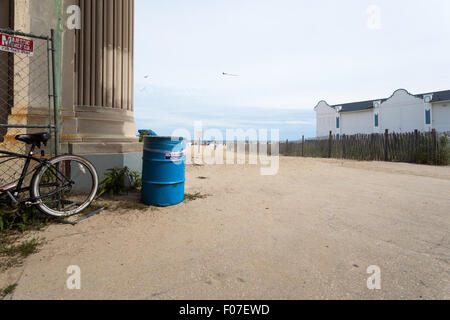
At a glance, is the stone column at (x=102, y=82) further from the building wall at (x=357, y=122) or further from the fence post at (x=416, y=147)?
the building wall at (x=357, y=122)

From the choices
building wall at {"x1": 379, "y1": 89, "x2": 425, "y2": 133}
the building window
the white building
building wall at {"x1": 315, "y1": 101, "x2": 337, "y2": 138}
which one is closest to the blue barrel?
the white building

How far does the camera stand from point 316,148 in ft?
56.6

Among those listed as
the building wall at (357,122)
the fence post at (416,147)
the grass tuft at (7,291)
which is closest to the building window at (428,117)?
the building wall at (357,122)

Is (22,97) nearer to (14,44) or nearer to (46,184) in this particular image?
(14,44)

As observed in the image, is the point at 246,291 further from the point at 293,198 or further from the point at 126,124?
the point at 126,124

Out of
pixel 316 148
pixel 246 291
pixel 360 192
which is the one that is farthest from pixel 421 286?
pixel 316 148

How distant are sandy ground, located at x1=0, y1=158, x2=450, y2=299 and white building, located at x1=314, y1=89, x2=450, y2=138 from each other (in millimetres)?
24148

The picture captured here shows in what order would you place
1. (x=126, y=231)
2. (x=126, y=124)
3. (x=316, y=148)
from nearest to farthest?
(x=126, y=231) → (x=126, y=124) → (x=316, y=148)

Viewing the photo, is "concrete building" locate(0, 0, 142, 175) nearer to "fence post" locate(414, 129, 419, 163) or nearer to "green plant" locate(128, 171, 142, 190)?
"green plant" locate(128, 171, 142, 190)

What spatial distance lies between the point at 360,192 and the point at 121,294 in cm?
488

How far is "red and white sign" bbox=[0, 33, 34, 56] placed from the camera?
10.4 ft

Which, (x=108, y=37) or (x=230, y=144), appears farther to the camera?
(x=230, y=144)

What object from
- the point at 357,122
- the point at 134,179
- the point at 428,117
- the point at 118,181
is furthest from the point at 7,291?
the point at 357,122

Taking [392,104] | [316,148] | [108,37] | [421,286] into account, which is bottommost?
[421,286]
